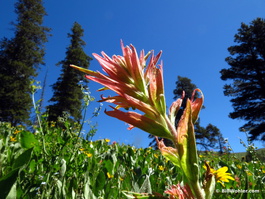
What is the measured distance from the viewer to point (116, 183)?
1.78 meters

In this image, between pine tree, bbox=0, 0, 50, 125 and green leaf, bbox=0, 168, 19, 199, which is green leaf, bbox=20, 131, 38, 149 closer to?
green leaf, bbox=0, 168, 19, 199

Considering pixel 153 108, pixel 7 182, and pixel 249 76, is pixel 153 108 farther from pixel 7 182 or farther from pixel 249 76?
pixel 249 76

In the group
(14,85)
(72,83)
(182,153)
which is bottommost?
(182,153)

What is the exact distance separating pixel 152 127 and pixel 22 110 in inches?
1072

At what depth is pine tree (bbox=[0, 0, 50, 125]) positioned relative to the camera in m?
24.1

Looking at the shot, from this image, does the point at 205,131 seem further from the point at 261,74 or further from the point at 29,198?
the point at 29,198

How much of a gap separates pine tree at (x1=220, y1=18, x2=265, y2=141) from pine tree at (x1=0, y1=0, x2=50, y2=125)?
86.7ft

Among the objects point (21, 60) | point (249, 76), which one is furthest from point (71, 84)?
point (249, 76)

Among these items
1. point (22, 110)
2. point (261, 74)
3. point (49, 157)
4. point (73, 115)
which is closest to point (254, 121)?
point (261, 74)

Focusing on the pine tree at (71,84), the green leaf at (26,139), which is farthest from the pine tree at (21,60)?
the green leaf at (26,139)

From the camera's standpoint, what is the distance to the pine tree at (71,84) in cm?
2840

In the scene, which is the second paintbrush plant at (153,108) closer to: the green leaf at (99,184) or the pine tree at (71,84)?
the green leaf at (99,184)

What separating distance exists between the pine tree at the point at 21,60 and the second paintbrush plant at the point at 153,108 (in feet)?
84.4

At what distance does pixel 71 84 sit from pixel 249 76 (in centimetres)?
2474
